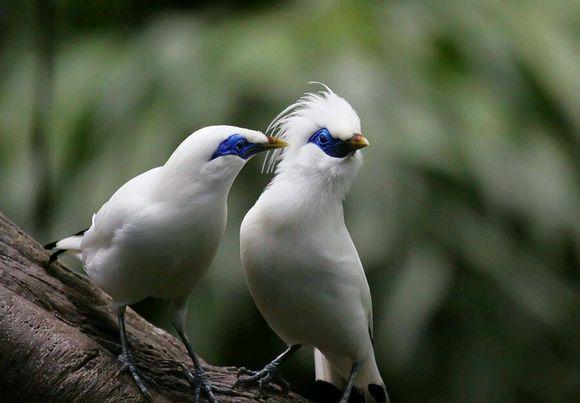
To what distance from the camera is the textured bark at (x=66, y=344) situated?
1970 mm

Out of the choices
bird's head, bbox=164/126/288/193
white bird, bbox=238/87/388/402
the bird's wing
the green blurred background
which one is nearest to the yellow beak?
white bird, bbox=238/87/388/402

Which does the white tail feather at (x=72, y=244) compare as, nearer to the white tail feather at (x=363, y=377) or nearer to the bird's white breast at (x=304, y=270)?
the bird's white breast at (x=304, y=270)

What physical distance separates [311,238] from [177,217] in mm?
349

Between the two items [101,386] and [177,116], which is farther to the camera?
[177,116]

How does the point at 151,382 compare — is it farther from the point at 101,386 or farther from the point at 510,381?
the point at 510,381

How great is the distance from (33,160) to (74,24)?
2.85 ft

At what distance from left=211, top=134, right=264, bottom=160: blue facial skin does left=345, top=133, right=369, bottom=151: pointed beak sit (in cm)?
26

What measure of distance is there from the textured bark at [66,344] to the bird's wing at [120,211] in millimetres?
197

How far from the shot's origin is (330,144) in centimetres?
224

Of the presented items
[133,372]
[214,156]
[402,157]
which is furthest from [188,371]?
[402,157]

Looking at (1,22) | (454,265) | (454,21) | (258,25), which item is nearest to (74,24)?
(1,22)

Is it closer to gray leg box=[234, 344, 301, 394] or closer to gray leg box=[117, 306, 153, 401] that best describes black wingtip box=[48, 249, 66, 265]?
gray leg box=[117, 306, 153, 401]

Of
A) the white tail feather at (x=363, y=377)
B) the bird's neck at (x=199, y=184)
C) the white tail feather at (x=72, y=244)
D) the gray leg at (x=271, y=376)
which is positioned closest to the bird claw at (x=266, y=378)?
the gray leg at (x=271, y=376)

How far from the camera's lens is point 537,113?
12.7 ft
